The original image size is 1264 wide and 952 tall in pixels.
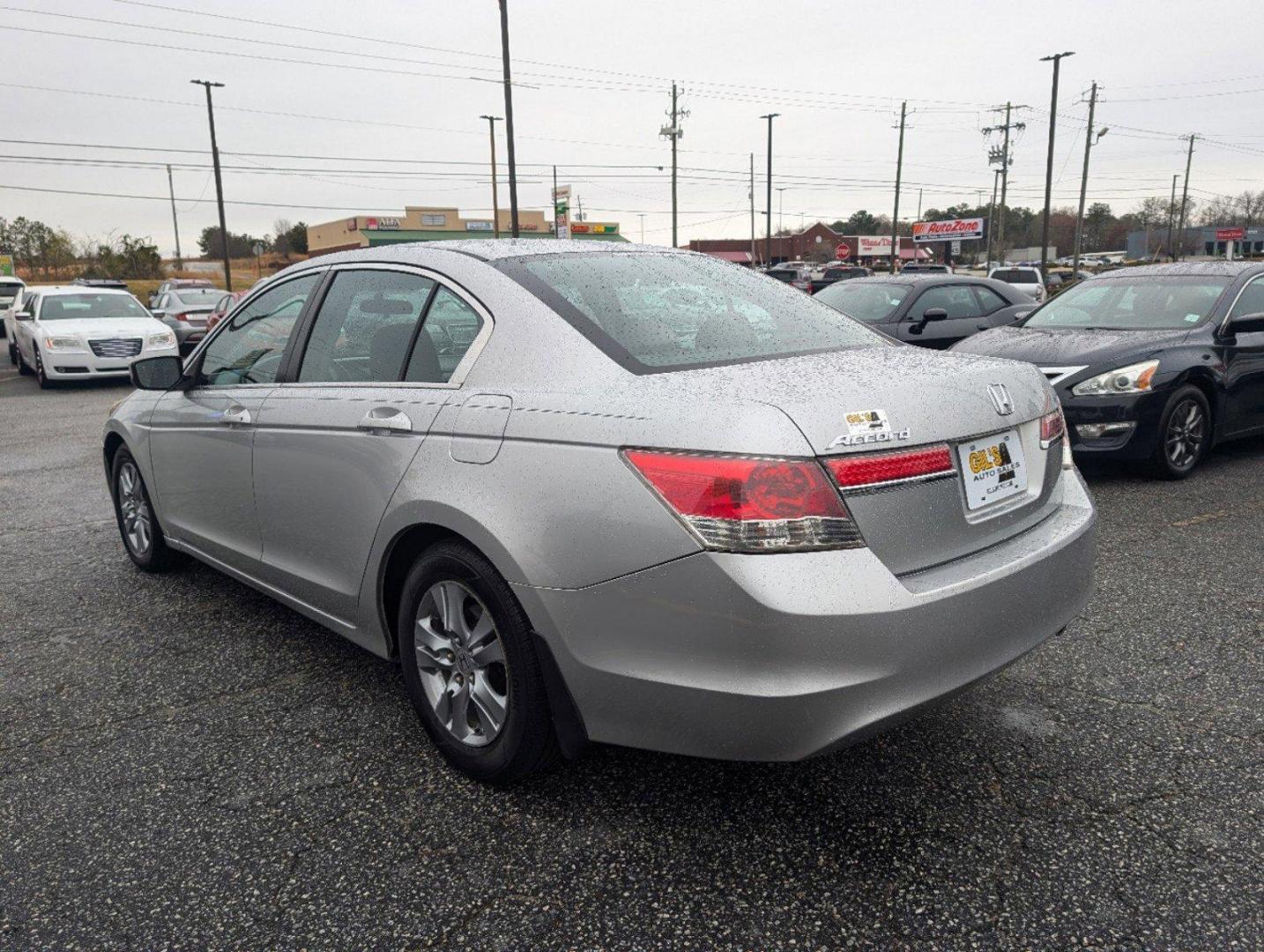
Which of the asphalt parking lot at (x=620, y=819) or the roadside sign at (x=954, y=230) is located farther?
the roadside sign at (x=954, y=230)

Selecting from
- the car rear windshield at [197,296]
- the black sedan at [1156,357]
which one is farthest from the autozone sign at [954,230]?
the black sedan at [1156,357]

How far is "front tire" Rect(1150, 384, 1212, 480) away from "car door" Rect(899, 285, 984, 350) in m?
3.85

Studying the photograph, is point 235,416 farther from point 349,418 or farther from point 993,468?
point 993,468

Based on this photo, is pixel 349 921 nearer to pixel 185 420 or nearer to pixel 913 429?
pixel 913 429

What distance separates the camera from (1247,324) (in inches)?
271

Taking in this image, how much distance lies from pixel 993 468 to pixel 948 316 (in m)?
9.00

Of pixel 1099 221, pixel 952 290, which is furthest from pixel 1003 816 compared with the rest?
pixel 1099 221

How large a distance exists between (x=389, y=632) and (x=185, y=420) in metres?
1.73

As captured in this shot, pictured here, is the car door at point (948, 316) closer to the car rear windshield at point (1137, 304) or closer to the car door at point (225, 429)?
the car rear windshield at point (1137, 304)

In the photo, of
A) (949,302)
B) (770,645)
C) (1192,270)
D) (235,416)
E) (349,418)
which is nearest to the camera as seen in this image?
(770,645)

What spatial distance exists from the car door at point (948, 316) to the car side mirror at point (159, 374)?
8051 millimetres

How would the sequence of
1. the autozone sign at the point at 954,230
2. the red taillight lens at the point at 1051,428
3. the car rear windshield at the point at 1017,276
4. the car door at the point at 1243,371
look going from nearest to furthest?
1. the red taillight lens at the point at 1051,428
2. the car door at the point at 1243,371
3. the car rear windshield at the point at 1017,276
4. the autozone sign at the point at 954,230

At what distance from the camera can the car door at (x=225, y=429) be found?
3676mm

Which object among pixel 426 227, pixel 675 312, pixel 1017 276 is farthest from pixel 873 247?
pixel 675 312
